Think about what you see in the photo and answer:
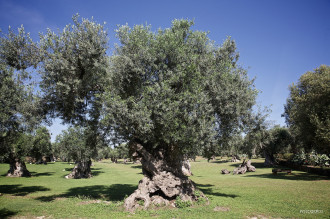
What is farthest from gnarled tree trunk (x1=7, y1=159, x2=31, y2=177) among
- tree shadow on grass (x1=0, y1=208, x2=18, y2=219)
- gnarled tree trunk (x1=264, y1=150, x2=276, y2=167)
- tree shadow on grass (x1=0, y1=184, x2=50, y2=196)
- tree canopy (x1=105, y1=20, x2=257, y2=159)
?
gnarled tree trunk (x1=264, y1=150, x2=276, y2=167)

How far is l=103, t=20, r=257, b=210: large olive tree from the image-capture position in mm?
14891

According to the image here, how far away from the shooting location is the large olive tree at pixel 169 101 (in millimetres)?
14891

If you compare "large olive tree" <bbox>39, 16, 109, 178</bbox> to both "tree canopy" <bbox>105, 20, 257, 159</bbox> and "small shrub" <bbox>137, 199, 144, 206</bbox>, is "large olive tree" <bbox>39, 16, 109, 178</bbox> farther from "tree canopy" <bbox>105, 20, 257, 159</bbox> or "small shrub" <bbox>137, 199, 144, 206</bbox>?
"small shrub" <bbox>137, 199, 144, 206</bbox>

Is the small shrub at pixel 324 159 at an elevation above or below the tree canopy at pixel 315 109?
below

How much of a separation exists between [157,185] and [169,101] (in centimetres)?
759

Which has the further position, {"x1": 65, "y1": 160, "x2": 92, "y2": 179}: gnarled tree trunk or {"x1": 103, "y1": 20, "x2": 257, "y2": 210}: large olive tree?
{"x1": 65, "y1": 160, "x2": 92, "y2": 179}: gnarled tree trunk

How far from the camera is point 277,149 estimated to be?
62.8 meters

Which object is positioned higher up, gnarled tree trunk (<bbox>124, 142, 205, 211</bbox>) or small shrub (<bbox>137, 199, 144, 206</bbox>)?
gnarled tree trunk (<bbox>124, 142, 205, 211</bbox>)

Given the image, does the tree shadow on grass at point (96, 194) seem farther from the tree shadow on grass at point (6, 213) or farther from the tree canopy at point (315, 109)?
the tree canopy at point (315, 109)

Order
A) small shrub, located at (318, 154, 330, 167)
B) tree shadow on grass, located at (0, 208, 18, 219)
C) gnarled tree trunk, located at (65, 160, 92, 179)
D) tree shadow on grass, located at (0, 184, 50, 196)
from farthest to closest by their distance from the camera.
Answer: gnarled tree trunk, located at (65, 160, 92, 179) → small shrub, located at (318, 154, 330, 167) → tree shadow on grass, located at (0, 184, 50, 196) → tree shadow on grass, located at (0, 208, 18, 219)

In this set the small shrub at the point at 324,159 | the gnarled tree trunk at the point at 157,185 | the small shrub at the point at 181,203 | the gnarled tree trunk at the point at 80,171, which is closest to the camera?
the small shrub at the point at 181,203

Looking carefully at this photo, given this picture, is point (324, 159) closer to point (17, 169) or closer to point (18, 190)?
point (18, 190)

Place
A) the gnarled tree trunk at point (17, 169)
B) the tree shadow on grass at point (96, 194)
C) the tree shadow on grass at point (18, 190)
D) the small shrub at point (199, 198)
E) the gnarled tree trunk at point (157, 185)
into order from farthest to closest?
the gnarled tree trunk at point (17, 169)
the tree shadow on grass at point (18, 190)
the tree shadow on grass at point (96, 194)
the small shrub at point (199, 198)
the gnarled tree trunk at point (157, 185)

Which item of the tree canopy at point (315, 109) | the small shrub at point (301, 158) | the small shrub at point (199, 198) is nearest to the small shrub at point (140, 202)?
the small shrub at point (199, 198)
